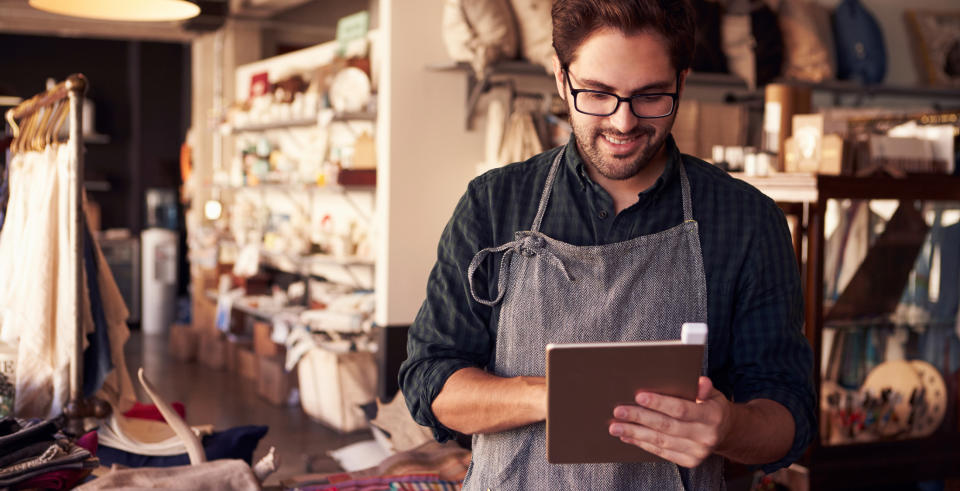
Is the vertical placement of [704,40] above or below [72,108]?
above

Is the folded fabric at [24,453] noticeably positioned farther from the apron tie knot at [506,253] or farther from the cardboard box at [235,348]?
the cardboard box at [235,348]

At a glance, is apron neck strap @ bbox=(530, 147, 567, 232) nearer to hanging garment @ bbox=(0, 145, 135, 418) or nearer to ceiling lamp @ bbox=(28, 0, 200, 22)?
hanging garment @ bbox=(0, 145, 135, 418)

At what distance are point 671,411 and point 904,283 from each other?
313 centimetres

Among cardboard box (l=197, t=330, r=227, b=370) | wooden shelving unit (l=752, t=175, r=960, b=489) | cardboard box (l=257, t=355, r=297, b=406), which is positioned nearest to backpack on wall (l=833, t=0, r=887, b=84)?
wooden shelving unit (l=752, t=175, r=960, b=489)

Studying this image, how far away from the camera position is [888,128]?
421 cm

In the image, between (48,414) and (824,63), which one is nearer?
(48,414)

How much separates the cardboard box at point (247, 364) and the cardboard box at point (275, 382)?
11.1 inches

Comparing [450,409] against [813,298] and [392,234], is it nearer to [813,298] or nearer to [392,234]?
[813,298]

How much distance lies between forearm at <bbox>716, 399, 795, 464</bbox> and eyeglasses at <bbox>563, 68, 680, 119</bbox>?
47 cm

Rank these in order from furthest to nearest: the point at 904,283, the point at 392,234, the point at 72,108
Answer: the point at 392,234, the point at 904,283, the point at 72,108

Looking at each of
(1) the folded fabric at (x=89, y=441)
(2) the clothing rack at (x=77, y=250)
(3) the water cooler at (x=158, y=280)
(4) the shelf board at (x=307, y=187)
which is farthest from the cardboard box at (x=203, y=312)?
(1) the folded fabric at (x=89, y=441)

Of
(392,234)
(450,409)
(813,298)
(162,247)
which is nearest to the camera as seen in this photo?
(450,409)

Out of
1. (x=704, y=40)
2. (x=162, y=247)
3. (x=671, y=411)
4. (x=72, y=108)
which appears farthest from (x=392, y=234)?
(x=162, y=247)

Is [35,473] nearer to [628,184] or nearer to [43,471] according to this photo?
[43,471]
